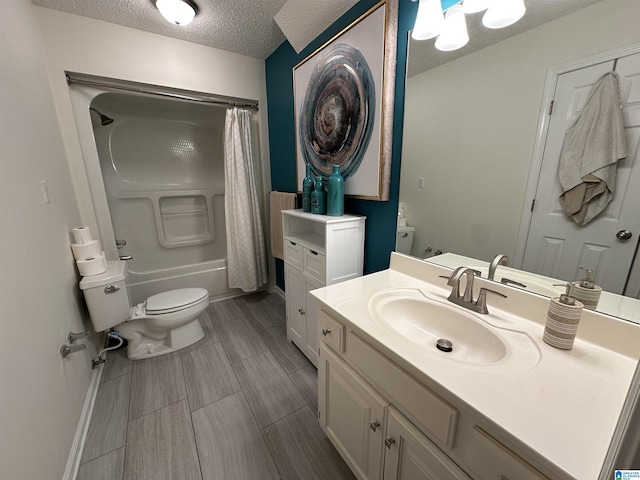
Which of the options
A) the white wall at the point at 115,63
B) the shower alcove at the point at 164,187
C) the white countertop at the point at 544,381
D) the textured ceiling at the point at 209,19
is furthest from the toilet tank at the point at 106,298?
the textured ceiling at the point at 209,19

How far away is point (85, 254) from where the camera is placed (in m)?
1.58

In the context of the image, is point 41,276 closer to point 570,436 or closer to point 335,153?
point 335,153

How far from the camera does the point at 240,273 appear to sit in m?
2.61

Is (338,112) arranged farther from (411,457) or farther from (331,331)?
(411,457)

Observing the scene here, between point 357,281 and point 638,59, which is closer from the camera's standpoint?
point 638,59

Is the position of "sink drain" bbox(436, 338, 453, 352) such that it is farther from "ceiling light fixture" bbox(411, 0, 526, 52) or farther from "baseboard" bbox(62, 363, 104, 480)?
"baseboard" bbox(62, 363, 104, 480)

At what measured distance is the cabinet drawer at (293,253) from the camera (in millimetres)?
1739

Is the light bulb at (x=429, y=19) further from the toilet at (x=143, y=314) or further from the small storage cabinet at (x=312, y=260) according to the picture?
the toilet at (x=143, y=314)

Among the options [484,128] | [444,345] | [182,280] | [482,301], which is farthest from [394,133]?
[182,280]

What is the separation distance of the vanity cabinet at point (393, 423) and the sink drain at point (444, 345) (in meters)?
0.27

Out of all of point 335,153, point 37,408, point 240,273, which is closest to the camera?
point 37,408

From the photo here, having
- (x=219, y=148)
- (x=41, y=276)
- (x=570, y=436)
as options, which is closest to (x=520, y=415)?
(x=570, y=436)

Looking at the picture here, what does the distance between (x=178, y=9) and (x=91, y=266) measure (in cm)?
168

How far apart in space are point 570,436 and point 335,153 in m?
1.56
